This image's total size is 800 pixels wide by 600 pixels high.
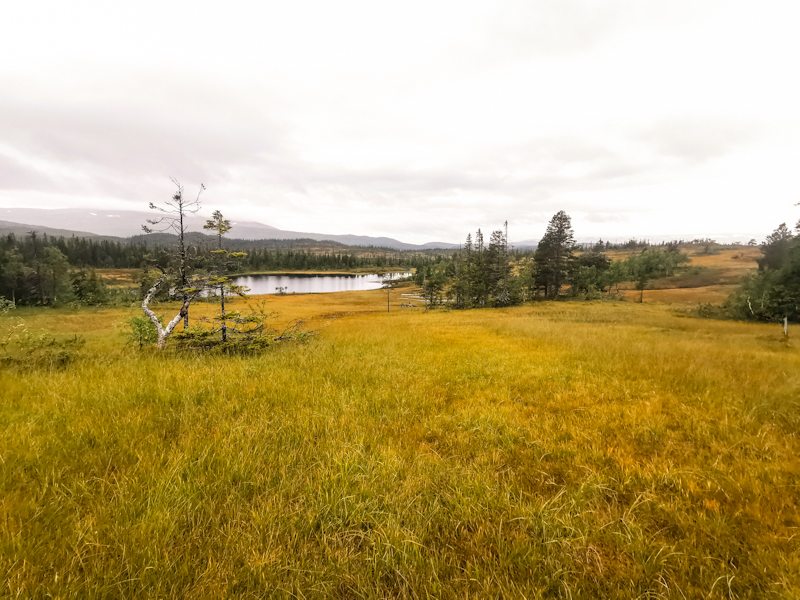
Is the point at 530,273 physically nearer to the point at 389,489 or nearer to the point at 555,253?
the point at 555,253

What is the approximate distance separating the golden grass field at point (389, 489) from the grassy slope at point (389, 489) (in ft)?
0.07

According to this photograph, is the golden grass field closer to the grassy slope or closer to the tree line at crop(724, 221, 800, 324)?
the grassy slope

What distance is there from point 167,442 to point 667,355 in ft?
44.1

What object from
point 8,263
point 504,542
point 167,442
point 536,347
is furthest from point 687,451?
point 8,263

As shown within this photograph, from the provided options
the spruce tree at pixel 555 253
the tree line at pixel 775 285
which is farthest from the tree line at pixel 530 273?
the tree line at pixel 775 285

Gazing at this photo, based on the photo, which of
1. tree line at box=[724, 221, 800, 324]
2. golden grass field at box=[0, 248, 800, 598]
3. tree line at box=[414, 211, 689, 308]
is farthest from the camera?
tree line at box=[414, 211, 689, 308]

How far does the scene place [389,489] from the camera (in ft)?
10.6

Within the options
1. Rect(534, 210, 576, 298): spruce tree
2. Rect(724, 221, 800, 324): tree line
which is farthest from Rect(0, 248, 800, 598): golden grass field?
Rect(534, 210, 576, 298): spruce tree

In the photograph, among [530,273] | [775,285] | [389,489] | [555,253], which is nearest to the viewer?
[389,489]

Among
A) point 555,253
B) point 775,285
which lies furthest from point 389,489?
point 555,253

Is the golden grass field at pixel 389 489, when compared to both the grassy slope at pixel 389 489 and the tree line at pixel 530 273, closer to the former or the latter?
the grassy slope at pixel 389 489

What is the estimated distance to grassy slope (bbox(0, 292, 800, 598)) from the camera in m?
2.19

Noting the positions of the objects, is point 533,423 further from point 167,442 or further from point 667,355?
point 667,355

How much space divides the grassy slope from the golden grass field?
22 millimetres
